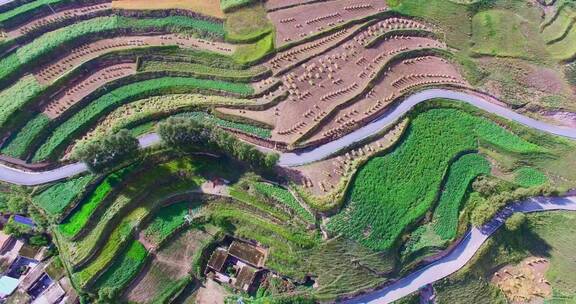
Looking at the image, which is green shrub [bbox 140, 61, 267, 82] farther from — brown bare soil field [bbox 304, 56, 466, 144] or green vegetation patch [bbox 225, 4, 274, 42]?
brown bare soil field [bbox 304, 56, 466, 144]

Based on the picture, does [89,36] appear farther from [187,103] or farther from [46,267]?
[46,267]

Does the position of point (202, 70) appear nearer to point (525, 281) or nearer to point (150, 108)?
point (150, 108)

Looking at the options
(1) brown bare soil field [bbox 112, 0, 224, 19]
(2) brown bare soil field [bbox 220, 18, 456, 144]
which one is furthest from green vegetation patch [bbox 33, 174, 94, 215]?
(1) brown bare soil field [bbox 112, 0, 224, 19]

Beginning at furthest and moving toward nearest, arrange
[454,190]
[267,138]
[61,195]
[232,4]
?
[232,4], [454,190], [267,138], [61,195]

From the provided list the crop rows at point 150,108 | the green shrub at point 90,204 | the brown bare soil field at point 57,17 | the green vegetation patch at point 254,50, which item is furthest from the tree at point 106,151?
the brown bare soil field at point 57,17

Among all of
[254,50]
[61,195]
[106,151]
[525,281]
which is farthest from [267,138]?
[525,281]

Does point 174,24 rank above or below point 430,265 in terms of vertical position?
above

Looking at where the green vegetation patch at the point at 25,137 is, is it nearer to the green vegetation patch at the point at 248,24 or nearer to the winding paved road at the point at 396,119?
the green vegetation patch at the point at 248,24
